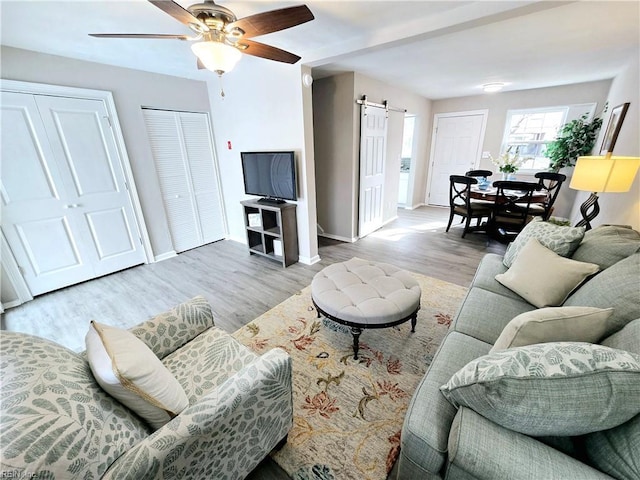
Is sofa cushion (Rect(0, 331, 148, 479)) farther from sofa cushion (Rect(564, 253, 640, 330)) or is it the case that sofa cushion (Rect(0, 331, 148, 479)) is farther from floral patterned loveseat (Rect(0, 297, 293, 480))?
sofa cushion (Rect(564, 253, 640, 330))

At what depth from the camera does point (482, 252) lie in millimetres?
3594

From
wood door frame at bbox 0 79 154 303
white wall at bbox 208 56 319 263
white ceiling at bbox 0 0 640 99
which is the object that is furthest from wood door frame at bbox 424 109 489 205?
wood door frame at bbox 0 79 154 303

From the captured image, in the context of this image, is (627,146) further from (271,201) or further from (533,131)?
(271,201)

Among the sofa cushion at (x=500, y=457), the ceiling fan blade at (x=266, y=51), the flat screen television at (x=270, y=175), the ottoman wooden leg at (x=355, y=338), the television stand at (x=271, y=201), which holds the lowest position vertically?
the ottoman wooden leg at (x=355, y=338)

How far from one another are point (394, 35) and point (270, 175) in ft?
6.30

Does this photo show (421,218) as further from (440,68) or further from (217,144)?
(217,144)

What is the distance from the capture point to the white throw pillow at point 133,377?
86cm

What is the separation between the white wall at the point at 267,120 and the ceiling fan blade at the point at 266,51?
93cm

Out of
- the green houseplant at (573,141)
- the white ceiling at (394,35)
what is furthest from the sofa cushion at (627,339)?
the green houseplant at (573,141)

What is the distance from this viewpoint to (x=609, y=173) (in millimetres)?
1888

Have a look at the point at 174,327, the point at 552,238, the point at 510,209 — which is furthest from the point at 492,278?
the point at 510,209

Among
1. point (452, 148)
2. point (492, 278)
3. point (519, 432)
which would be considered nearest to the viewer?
point (519, 432)

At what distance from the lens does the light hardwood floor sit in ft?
7.91

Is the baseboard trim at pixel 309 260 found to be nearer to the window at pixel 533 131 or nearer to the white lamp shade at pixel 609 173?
the white lamp shade at pixel 609 173
